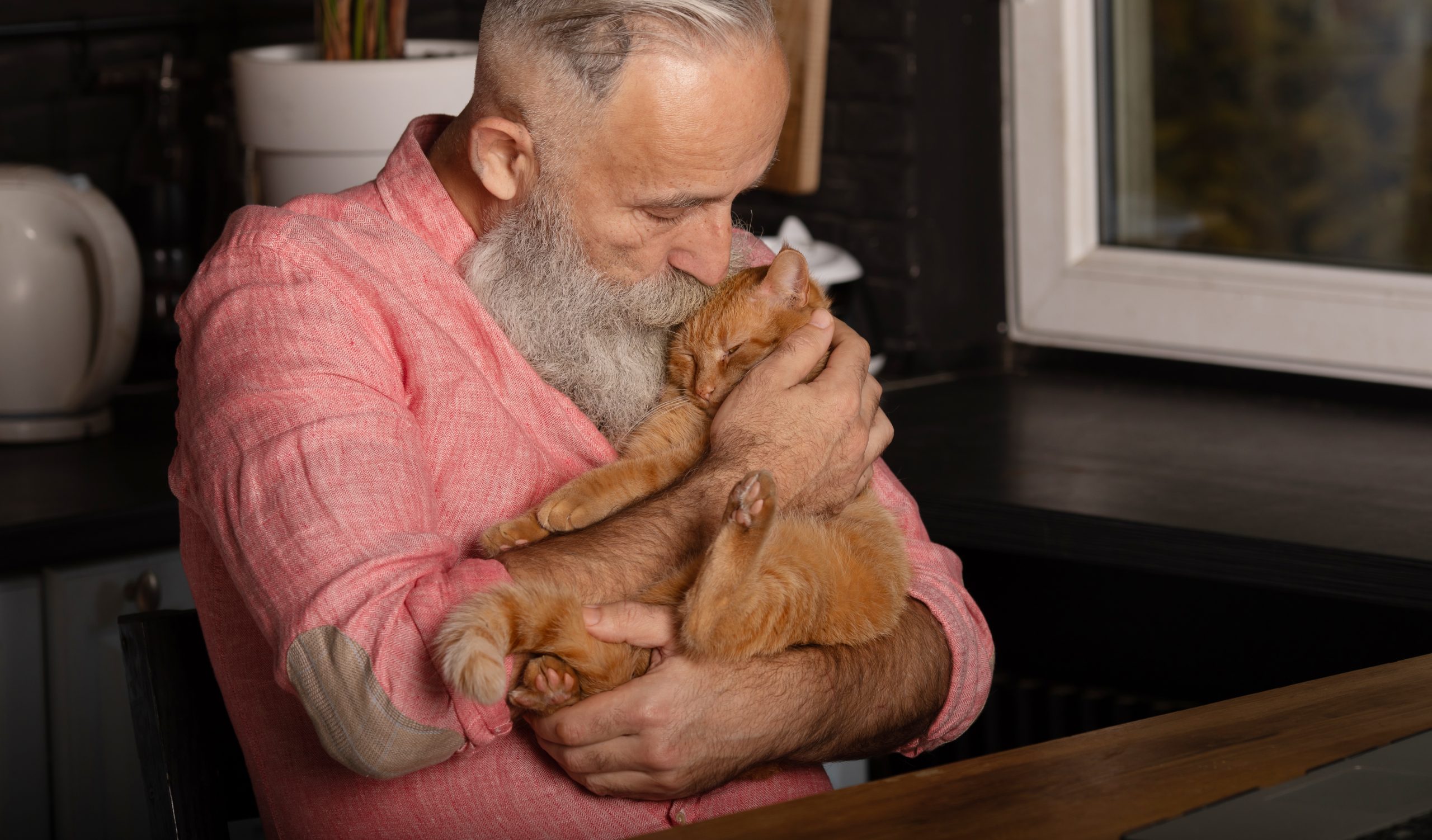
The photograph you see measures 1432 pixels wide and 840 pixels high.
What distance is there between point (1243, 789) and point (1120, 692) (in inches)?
40.6

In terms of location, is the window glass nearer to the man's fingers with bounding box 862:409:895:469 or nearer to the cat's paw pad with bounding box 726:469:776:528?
the man's fingers with bounding box 862:409:895:469

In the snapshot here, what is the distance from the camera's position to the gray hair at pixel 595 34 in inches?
46.8

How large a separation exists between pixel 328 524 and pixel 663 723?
0.97ft

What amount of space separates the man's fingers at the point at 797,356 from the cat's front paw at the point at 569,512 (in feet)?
0.62

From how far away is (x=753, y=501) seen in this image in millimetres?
1104

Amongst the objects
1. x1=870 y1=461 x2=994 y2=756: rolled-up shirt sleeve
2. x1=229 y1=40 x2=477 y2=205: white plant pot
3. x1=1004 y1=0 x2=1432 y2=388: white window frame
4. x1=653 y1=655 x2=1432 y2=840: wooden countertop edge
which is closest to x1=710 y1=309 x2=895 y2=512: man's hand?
x1=870 y1=461 x2=994 y2=756: rolled-up shirt sleeve

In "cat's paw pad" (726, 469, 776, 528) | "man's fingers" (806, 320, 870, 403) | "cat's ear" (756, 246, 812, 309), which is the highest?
"cat's ear" (756, 246, 812, 309)

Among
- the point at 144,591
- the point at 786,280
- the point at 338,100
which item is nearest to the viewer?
the point at 786,280

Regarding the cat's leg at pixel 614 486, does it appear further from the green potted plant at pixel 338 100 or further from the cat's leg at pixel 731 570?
A: the green potted plant at pixel 338 100

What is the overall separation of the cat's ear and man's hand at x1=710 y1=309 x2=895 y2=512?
7 cm

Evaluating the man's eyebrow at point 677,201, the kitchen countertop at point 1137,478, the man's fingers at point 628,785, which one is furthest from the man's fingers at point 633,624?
the kitchen countertop at point 1137,478

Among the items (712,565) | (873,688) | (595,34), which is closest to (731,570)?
(712,565)

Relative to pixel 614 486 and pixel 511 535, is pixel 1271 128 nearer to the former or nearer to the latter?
pixel 614 486

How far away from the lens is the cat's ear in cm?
143
